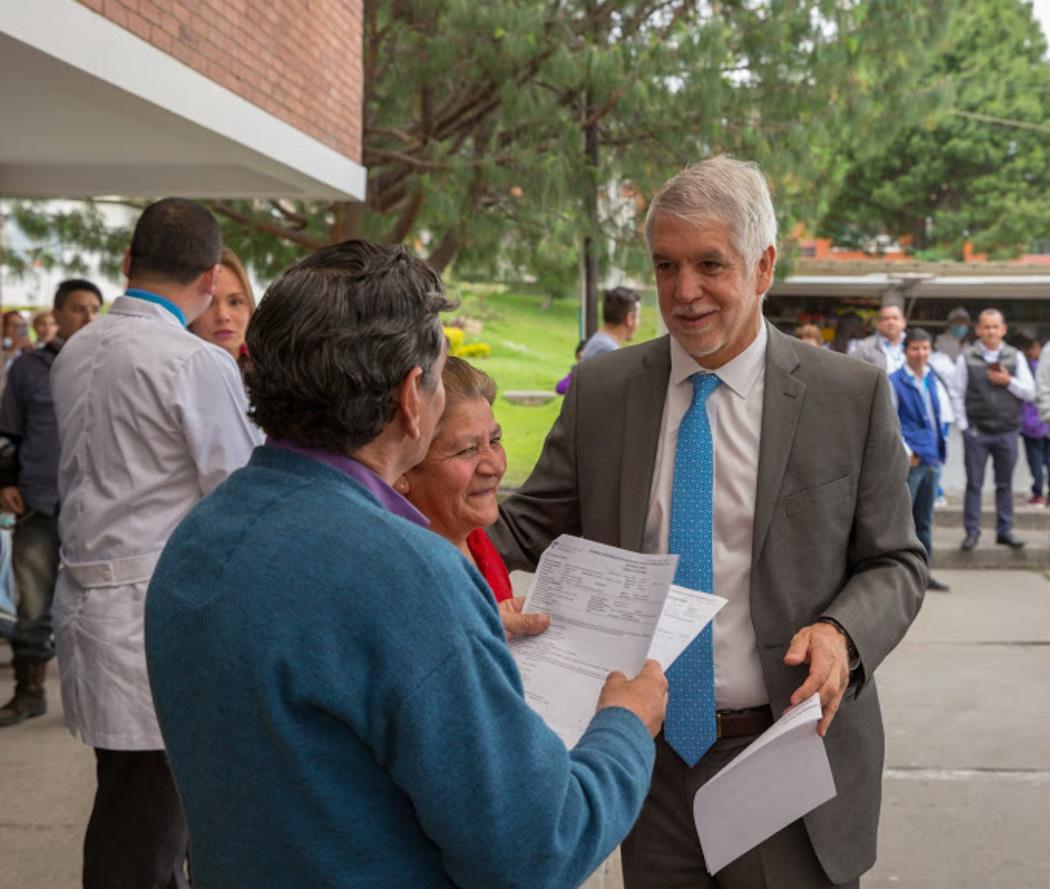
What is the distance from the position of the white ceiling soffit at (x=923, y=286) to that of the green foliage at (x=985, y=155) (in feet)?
54.7

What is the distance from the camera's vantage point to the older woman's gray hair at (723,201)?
2.48 meters

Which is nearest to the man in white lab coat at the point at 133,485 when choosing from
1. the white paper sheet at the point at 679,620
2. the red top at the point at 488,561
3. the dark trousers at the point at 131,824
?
the dark trousers at the point at 131,824

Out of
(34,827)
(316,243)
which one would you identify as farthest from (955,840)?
(316,243)

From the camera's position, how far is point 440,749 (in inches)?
55.7

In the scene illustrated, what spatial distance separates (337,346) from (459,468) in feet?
2.41

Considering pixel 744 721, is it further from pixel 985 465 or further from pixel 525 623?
pixel 985 465

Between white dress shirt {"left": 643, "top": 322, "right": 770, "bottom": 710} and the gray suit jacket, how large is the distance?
0.10 feet

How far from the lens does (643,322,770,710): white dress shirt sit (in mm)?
2535

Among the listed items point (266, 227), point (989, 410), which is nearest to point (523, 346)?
point (266, 227)

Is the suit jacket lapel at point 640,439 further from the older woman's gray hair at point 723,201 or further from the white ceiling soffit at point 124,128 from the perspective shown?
the white ceiling soffit at point 124,128

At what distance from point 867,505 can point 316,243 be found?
11923 millimetres

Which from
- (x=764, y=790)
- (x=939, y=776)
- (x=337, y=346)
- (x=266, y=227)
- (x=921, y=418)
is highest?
(x=337, y=346)

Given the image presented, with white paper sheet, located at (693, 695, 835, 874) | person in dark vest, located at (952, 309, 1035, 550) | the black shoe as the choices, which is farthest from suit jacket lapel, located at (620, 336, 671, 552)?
the black shoe

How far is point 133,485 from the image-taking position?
3.25m
